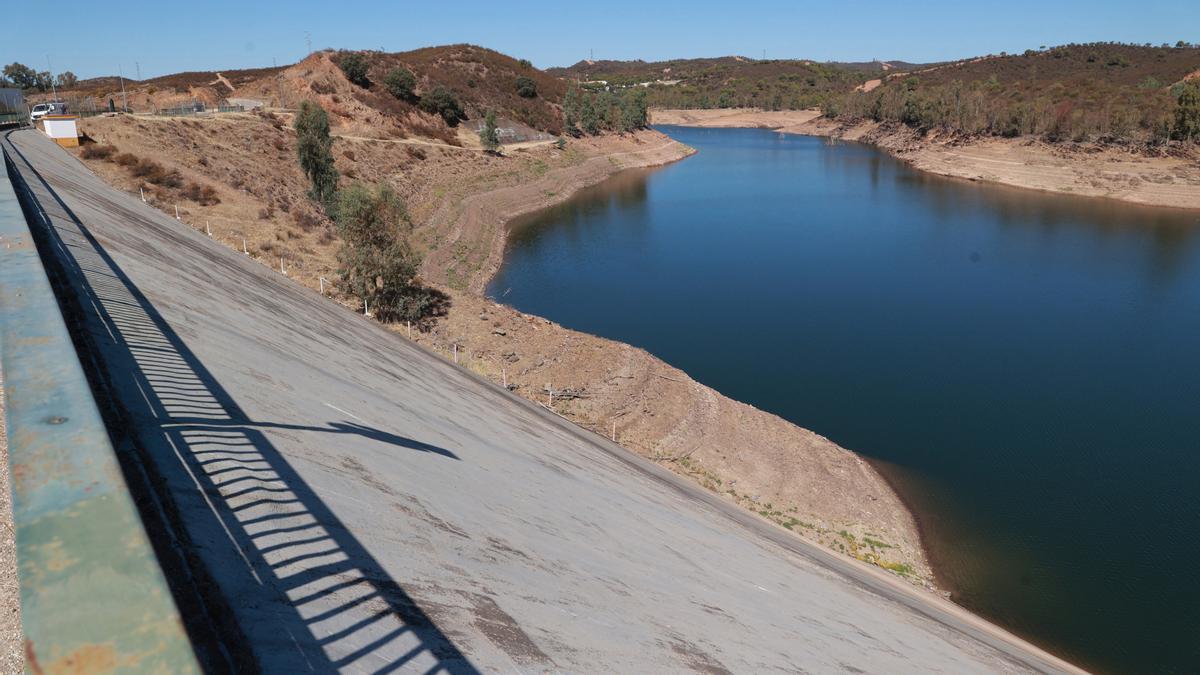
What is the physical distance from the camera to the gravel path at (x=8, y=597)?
11.3 feet

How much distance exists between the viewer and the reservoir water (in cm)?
1761

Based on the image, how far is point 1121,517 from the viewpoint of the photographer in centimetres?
1936

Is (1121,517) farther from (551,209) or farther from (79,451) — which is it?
(551,209)

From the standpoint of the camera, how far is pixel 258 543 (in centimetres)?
520

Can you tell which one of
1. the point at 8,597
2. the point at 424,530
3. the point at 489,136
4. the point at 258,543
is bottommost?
the point at 424,530

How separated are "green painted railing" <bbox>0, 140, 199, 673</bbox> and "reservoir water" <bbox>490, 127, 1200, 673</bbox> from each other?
18216mm

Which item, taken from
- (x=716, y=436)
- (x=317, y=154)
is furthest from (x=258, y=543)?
(x=317, y=154)

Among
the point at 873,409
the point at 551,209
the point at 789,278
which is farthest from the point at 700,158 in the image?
the point at 873,409

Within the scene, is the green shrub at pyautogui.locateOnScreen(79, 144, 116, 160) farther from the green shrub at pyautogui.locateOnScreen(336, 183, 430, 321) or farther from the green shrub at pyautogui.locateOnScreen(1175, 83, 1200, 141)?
the green shrub at pyautogui.locateOnScreen(1175, 83, 1200, 141)

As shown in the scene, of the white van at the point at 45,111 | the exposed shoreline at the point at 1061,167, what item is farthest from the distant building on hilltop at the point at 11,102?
the exposed shoreline at the point at 1061,167

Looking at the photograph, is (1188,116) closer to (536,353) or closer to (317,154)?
(536,353)

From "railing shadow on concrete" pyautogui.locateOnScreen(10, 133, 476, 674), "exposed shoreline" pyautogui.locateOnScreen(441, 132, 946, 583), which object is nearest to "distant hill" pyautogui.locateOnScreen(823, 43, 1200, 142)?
"exposed shoreline" pyautogui.locateOnScreen(441, 132, 946, 583)

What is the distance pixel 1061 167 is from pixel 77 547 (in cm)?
8710

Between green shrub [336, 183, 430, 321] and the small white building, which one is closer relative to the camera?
green shrub [336, 183, 430, 321]
